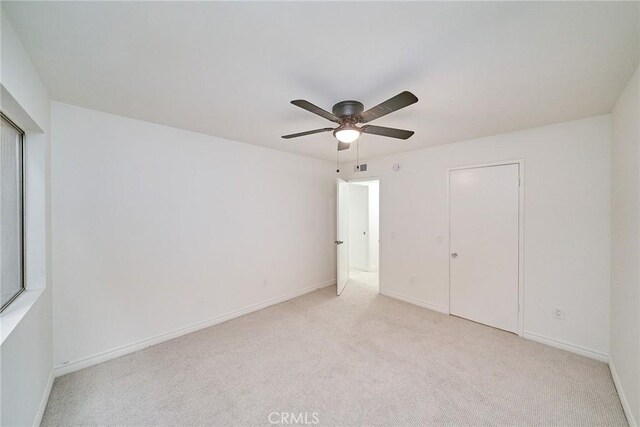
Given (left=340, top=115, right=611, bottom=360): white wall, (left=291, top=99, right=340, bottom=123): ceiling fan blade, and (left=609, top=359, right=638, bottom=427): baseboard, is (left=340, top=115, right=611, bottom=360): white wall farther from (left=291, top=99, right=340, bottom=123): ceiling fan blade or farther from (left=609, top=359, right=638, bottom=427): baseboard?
(left=291, top=99, right=340, bottom=123): ceiling fan blade

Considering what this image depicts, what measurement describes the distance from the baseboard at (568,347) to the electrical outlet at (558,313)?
0.79 feet

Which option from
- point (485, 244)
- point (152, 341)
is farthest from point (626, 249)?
point (152, 341)

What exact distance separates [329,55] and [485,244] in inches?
116

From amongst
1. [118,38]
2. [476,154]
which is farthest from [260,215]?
[476,154]

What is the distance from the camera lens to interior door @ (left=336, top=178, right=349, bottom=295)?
420cm

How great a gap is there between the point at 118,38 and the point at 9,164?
1.10m

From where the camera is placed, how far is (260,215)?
363cm

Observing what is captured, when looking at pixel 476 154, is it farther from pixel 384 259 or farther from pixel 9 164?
pixel 9 164

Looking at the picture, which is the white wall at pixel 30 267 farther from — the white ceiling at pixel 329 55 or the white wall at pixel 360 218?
the white wall at pixel 360 218

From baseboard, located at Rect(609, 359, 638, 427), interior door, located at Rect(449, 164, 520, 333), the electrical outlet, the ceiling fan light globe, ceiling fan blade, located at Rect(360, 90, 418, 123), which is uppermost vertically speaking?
ceiling fan blade, located at Rect(360, 90, 418, 123)

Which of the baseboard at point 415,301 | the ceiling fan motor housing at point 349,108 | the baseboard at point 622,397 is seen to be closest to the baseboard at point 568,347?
the baseboard at point 622,397

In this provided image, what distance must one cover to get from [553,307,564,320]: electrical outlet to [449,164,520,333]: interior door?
12.7 inches

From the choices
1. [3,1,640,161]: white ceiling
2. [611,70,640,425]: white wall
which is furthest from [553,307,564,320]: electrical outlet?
[3,1,640,161]: white ceiling

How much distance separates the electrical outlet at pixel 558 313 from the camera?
8.56 feet
